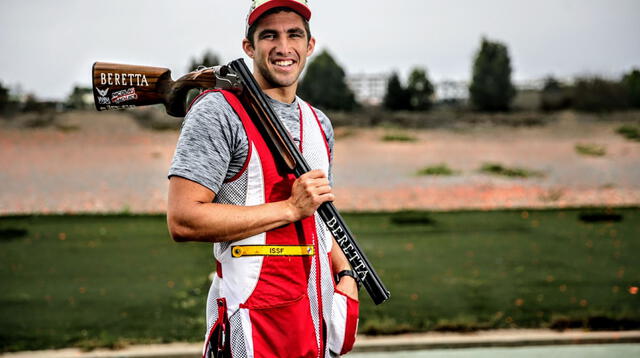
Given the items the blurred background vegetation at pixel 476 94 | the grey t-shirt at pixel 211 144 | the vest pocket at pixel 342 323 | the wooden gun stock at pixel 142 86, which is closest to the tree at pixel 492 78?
the blurred background vegetation at pixel 476 94

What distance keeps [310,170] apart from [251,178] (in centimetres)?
19

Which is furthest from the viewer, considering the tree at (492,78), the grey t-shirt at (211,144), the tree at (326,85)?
the tree at (492,78)

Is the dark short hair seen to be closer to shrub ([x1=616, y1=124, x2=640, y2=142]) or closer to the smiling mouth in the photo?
the smiling mouth

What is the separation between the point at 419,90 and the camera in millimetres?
35094

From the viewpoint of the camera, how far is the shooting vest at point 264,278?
2.05 meters

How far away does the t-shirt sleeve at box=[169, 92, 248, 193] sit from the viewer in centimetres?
193

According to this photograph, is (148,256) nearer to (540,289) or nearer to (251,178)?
Answer: (540,289)

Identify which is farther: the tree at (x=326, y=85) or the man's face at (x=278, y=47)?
the tree at (x=326, y=85)

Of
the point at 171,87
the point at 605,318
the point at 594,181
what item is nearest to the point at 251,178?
the point at 171,87

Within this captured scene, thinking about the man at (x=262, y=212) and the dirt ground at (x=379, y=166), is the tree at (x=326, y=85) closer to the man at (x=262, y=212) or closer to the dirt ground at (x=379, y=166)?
the dirt ground at (x=379, y=166)

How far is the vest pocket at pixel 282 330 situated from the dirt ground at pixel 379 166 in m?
13.3

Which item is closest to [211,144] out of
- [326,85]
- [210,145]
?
[210,145]

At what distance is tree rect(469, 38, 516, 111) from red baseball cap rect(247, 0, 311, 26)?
3179 cm

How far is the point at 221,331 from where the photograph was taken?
6.84ft
